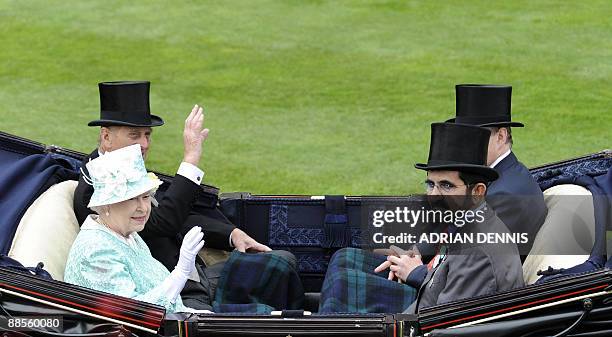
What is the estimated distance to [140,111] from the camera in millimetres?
6266

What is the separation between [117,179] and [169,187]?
3.09 feet

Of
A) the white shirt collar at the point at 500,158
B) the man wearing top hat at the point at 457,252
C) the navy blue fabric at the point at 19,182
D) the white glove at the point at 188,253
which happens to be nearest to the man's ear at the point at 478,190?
the man wearing top hat at the point at 457,252

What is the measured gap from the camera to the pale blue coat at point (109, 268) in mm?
5004

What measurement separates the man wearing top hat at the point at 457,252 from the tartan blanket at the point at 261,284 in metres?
0.42

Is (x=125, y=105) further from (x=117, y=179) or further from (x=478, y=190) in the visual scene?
(x=478, y=190)

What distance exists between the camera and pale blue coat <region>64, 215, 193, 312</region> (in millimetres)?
5004

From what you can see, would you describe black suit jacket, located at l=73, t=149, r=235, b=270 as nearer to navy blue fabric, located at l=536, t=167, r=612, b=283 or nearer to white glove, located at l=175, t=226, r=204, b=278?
white glove, located at l=175, t=226, r=204, b=278

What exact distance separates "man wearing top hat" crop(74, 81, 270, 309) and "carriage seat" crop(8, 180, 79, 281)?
106mm

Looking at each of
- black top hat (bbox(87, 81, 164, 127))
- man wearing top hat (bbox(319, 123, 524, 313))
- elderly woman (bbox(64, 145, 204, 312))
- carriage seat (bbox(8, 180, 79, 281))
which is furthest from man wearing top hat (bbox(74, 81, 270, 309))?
man wearing top hat (bbox(319, 123, 524, 313))

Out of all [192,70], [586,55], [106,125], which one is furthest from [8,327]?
[586,55]

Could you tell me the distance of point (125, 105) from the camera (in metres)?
6.27

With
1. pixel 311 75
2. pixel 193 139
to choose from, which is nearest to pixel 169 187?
pixel 193 139

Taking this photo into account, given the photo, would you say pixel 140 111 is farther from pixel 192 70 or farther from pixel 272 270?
pixel 192 70

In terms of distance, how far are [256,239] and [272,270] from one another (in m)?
0.63
